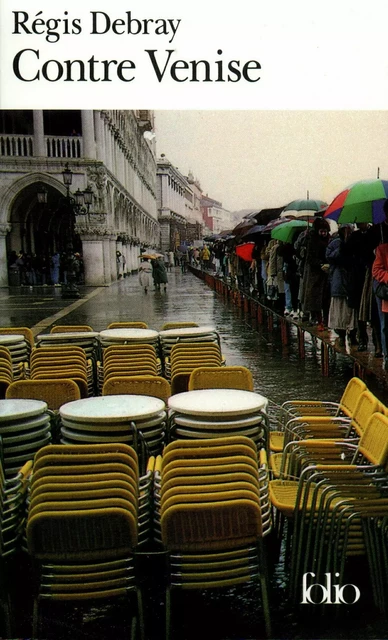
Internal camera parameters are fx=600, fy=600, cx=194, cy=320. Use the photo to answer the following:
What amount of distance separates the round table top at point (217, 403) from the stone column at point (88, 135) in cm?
2116

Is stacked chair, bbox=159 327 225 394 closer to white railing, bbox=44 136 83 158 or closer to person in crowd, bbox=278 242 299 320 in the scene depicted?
person in crowd, bbox=278 242 299 320

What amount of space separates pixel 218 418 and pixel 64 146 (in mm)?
24036

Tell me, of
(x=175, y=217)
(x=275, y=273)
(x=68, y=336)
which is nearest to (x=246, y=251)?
(x=275, y=273)

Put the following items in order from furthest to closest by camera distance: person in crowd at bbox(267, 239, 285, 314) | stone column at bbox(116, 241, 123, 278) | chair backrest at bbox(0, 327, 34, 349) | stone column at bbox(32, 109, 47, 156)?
1. stone column at bbox(116, 241, 123, 278)
2. stone column at bbox(32, 109, 47, 156)
3. person in crowd at bbox(267, 239, 285, 314)
4. chair backrest at bbox(0, 327, 34, 349)

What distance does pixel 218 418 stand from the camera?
3.71 metres

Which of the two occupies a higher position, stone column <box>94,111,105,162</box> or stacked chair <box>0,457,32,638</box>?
stone column <box>94,111,105,162</box>

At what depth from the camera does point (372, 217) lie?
7871mm

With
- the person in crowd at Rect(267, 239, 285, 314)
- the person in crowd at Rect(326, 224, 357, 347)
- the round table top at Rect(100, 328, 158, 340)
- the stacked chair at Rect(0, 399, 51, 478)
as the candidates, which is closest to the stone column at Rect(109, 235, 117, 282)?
the person in crowd at Rect(267, 239, 285, 314)

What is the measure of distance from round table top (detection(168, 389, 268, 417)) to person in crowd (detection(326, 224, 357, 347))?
15.9ft

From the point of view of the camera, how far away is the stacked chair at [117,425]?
3598mm

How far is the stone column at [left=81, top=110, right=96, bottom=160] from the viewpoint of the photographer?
77.7 ft

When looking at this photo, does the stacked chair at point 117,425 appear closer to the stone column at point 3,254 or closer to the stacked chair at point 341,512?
the stacked chair at point 341,512

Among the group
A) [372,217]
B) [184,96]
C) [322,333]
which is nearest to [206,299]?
[322,333]

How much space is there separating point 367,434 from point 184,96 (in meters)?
2.64
